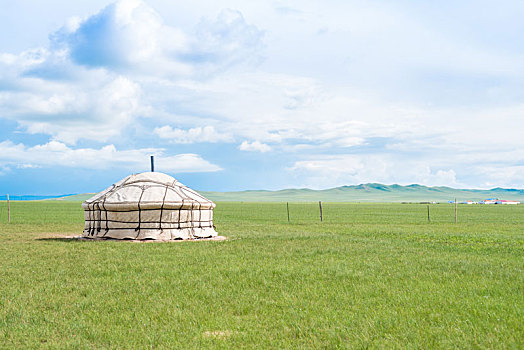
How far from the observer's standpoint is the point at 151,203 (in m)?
15.0

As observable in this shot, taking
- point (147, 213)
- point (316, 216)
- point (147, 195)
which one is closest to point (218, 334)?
point (147, 213)

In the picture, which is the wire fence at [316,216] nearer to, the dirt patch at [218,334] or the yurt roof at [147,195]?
the yurt roof at [147,195]

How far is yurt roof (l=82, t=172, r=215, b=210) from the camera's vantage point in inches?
592

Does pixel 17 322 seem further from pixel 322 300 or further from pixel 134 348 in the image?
pixel 322 300

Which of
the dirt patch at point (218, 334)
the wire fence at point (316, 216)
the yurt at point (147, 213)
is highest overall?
the yurt at point (147, 213)

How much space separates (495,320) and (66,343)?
193 inches

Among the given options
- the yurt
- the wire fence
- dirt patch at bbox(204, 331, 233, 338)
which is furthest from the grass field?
the wire fence

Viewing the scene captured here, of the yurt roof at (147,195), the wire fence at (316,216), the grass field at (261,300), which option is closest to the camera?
the grass field at (261,300)

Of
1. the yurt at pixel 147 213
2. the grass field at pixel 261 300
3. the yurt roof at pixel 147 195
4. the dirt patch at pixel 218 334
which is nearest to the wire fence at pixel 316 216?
the yurt roof at pixel 147 195

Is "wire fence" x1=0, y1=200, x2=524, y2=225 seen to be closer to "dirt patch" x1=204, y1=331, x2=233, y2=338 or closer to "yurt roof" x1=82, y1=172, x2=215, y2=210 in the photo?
"yurt roof" x1=82, y1=172, x2=215, y2=210

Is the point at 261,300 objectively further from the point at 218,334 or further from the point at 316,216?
the point at 316,216

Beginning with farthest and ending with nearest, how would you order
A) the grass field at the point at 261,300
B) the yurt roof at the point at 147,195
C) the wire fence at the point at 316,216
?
1. the wire fence at the point at 316,216
2. the yurt roof at the point at 147,195
3. the grass field at the point at 261,300

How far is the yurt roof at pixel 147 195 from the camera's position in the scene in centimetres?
1504

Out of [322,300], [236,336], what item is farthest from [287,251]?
[236,336]
